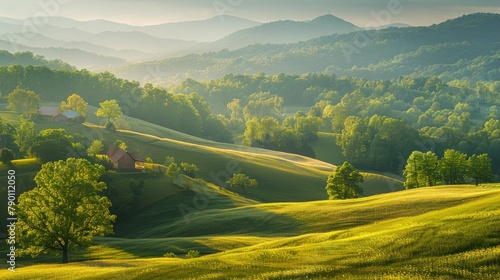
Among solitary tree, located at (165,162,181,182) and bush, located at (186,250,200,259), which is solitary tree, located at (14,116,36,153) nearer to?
solitary tree, located at (165,162,181,182)

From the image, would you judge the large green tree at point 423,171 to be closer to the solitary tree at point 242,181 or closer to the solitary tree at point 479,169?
the solitary tree at point 479,169

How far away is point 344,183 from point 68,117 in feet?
285

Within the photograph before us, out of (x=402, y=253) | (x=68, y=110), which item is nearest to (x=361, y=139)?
(x=68, y=110)

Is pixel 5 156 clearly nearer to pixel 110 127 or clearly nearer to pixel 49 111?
pixel 110 127

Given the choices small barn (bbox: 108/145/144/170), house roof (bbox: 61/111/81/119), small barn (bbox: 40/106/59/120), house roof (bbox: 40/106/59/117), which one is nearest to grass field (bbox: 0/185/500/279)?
small barn (bbox: 108/145/144/170)

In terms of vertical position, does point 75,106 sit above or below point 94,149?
above

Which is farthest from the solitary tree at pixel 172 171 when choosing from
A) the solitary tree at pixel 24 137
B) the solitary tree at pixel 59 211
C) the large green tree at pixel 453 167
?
the large green tree at pixel 453 167

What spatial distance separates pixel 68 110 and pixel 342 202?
3999 inches

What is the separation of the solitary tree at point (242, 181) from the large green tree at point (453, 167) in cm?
4136

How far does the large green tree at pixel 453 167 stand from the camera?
108688 mm

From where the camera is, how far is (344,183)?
10256cm

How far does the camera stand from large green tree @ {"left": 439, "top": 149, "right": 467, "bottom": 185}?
10869 cm

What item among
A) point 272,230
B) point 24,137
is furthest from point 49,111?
point 272,230

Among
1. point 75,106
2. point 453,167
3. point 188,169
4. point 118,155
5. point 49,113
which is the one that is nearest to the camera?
point 118,155
